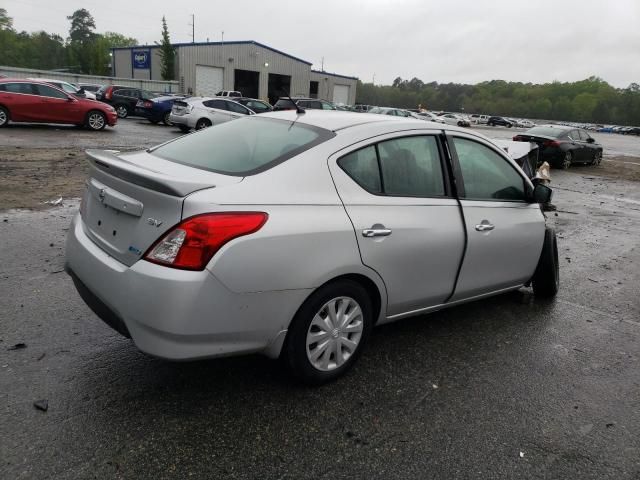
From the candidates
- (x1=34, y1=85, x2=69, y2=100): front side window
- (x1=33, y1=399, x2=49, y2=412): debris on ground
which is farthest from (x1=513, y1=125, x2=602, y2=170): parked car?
(x1=33, y1=399, x2=49, y2=412): debris on ground

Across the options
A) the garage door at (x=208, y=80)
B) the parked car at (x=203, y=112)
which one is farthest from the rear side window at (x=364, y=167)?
the garage door at (x=208, y=80)

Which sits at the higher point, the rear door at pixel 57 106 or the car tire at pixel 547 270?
the rear door at pixel 57 106

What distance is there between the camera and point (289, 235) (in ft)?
8.61

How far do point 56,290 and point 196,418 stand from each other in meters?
2.17

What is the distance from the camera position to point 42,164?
402 inches

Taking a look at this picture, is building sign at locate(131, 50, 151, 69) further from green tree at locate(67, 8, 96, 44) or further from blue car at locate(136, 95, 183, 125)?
green tree at locate(67, 8, 96, 44)

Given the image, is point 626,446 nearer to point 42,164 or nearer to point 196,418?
point 196,418

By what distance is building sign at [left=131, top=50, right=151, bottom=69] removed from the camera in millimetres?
54688

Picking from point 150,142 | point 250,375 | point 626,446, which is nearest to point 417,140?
point 250,375

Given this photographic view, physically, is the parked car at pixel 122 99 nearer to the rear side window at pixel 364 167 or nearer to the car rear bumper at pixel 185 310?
Result: the rear side window at pixel 364 167

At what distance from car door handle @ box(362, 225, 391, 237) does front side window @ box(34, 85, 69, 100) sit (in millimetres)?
16820

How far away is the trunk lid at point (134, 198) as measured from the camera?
2.52 metres

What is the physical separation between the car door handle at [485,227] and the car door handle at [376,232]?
0.96 meters

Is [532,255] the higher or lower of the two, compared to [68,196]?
higher
